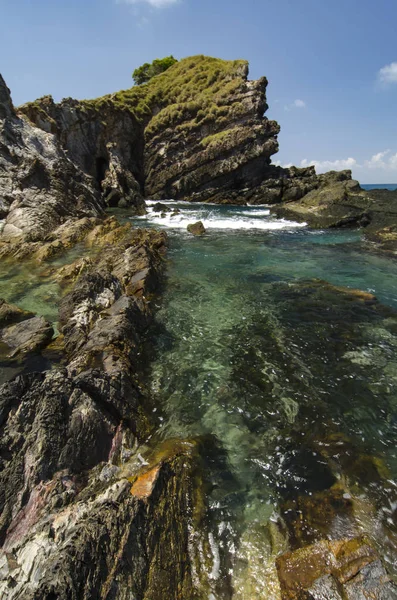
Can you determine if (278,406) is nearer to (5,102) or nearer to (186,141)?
(5,102)

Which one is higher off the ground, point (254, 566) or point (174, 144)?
point (174, 144)

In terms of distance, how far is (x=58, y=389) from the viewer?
5.98m

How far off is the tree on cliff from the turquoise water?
9973cm

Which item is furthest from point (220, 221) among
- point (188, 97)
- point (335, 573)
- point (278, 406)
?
point (188, 97)

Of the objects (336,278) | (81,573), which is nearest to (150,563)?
(81,573)

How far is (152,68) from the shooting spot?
300 ft

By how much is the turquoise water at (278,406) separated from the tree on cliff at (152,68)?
327 feet

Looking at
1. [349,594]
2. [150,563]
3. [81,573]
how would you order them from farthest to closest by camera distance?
[150,563]
[349,594]
[81,573]

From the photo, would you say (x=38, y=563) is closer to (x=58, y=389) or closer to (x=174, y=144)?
(x=58, y=389)

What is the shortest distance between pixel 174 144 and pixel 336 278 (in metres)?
56.8

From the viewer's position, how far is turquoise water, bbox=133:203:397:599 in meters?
5.04

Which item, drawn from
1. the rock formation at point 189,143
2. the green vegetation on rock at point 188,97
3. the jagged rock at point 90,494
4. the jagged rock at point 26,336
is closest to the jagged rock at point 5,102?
the rock formation at point 189,143

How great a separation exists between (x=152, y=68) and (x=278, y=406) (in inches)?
4354

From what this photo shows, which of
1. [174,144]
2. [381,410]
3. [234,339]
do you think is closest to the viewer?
[381,410]
